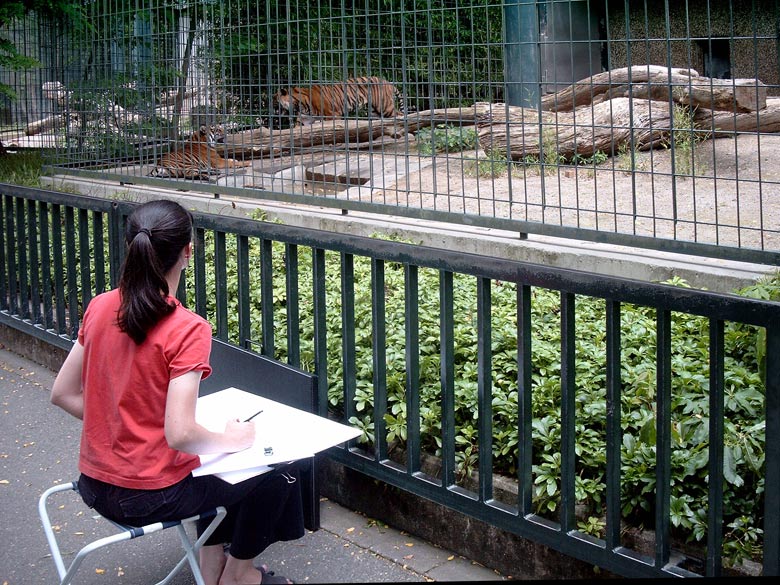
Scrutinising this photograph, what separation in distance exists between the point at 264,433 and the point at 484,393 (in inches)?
30.7

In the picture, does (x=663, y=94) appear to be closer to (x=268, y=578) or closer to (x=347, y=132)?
(x=347, y=132)

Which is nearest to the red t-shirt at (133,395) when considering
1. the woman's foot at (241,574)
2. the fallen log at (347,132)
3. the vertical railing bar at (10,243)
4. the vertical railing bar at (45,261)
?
the woman's foot at (241,574)

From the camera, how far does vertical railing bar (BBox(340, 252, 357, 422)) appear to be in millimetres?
→ 4062

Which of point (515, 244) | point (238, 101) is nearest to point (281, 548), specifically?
point (515, 244)

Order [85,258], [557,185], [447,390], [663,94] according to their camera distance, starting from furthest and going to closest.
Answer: [663,94] → [557,185] → [85,258] → [447,390]

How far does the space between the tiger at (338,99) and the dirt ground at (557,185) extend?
0.95 feet

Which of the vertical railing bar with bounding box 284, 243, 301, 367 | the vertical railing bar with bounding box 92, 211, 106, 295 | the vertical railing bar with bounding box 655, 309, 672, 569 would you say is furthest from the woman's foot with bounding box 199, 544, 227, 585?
the vertical railing bar with bounding box 92, 211, 106, 295

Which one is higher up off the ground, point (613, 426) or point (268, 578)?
point (613, 426)

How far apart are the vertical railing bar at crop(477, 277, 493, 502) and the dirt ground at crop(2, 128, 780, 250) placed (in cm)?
291

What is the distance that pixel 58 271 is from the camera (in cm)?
588

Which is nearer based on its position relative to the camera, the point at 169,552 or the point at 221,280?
the point at 169,552

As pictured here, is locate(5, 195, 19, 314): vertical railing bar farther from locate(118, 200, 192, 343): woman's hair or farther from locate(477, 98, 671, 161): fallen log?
locate(118, 200, 192, 343): woman's hair

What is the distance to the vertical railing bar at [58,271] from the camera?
19.2ft

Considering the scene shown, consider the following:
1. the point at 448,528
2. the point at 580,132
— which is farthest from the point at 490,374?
the point at 580,132
